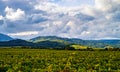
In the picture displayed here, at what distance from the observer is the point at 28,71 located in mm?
44969

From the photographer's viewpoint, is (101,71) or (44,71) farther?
(101,71)

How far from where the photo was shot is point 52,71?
41438mm

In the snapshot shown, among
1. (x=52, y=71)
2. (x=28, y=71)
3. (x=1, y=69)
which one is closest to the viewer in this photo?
(x=52, y=71)

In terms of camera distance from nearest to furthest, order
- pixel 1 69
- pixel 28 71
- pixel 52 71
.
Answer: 1. pixel 52 71
2. pixel 28 71
3. pixel 1 69

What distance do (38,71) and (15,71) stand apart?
3.57m

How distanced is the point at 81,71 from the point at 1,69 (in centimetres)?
1434

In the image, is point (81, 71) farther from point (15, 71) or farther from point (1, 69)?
point (1, 69)

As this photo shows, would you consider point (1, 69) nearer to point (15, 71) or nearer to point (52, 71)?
point (15, 71)

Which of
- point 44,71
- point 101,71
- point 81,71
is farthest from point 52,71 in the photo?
point 101,71

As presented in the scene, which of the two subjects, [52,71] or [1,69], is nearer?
[52,71]

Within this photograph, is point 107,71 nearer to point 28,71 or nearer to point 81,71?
point 81,71

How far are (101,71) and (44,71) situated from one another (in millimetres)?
9559

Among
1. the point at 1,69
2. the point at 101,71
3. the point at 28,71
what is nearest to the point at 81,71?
the point at 101,71

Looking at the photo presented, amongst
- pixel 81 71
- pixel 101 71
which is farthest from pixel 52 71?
pixel 101 71
